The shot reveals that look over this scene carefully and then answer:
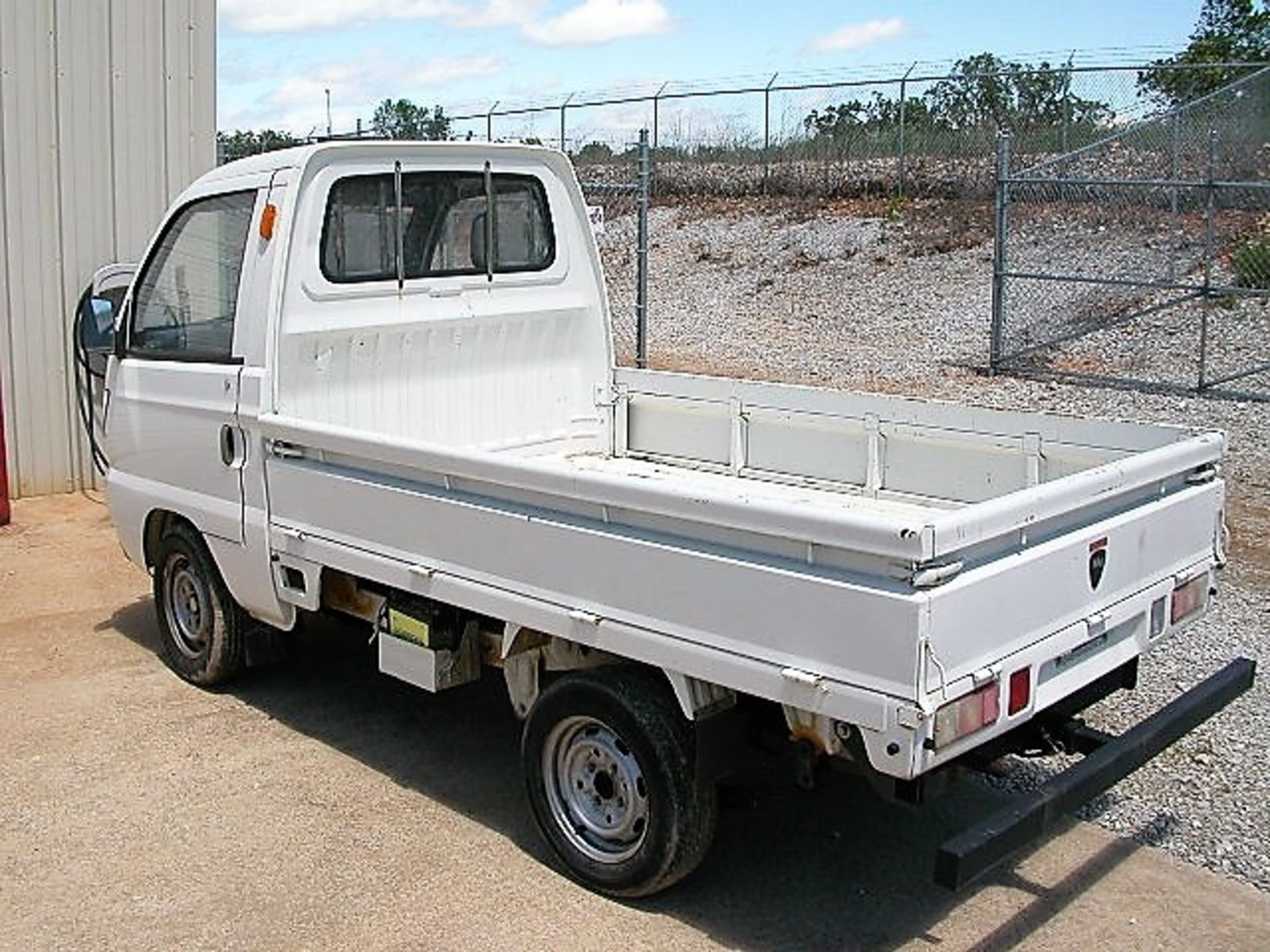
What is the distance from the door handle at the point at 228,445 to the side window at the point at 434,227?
0.74 m

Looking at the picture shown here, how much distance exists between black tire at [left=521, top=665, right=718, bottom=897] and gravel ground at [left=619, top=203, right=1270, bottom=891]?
5.14ft

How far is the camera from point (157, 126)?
11.1 meters

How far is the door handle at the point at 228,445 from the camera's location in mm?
6105

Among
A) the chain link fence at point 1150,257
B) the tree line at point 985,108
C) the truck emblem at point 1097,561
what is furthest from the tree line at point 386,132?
the truck emblem at point 1097,561

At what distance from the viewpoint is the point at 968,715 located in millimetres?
3984

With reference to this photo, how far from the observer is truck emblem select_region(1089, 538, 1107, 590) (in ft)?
14.7

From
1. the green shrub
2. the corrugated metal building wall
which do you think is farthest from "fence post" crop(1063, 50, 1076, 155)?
the corrugated metal building wall

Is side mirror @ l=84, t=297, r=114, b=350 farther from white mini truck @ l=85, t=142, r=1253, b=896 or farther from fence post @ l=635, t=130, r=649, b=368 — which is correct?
fence post @ l=635, t=130, r=649, b=368

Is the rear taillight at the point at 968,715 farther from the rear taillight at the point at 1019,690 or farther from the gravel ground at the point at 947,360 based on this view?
the gravel ground at the point at 947,360

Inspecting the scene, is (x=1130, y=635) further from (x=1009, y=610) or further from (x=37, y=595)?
(x=37, y=595)

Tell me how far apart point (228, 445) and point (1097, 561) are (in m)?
3.46

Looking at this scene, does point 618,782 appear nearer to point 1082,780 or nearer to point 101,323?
point 1082,780

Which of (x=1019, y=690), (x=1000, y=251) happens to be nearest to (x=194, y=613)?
(x=1019, y=690)

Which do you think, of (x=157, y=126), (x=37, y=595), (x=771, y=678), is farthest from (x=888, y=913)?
(x=157, y=126)
